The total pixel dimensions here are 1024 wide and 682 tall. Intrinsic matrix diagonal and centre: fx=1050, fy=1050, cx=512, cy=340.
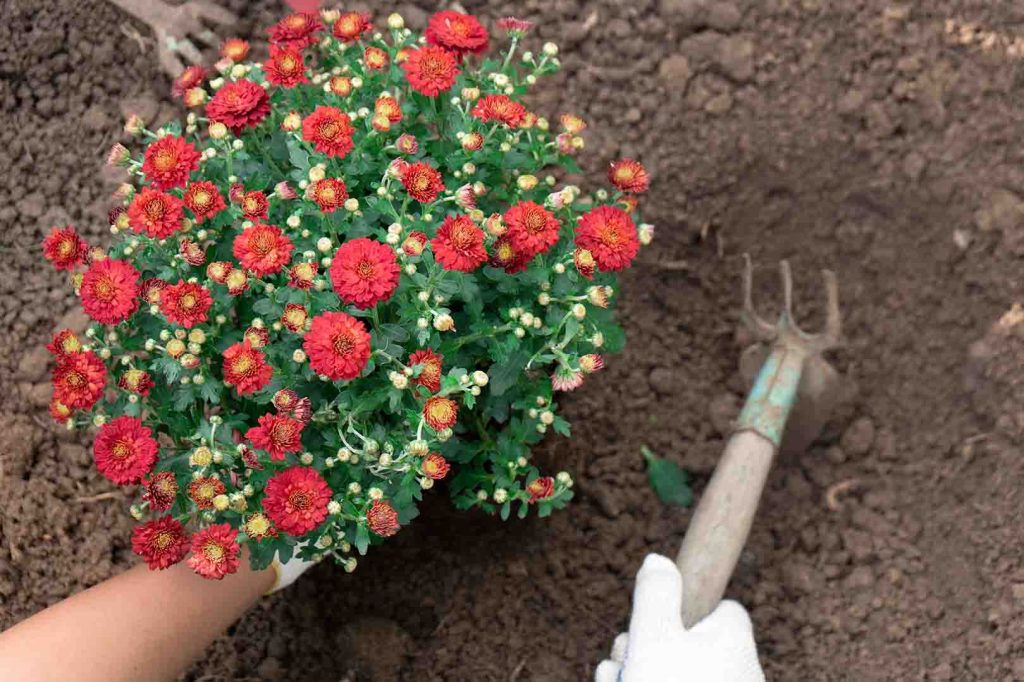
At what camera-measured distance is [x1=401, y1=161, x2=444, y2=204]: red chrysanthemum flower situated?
149 centimetres

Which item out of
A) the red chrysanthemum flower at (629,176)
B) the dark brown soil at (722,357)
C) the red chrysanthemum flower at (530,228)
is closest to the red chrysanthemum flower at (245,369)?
the red chrysanthemum flower at (530,228)

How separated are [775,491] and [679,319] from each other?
0.43 meters

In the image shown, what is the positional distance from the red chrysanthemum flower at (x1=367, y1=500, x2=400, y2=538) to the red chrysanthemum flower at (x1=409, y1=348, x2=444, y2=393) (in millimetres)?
180

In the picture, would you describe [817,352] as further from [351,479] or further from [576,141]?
[351,479]

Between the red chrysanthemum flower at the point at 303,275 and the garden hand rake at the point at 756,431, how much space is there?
0.90 m

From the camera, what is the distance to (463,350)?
169 cm

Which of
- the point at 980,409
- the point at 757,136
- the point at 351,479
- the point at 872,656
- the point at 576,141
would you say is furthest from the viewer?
the point at 757,136

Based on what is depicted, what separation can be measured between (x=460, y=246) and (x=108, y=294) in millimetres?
506

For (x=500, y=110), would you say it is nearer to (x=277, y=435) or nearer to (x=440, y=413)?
(x=440, y=413)

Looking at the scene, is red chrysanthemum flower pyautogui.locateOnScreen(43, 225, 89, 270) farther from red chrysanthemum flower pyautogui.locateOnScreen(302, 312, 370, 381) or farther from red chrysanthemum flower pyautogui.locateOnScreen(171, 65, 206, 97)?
red chrysanthemum flower pyautogui.locateOnScreen(302, 312, 370, 381)

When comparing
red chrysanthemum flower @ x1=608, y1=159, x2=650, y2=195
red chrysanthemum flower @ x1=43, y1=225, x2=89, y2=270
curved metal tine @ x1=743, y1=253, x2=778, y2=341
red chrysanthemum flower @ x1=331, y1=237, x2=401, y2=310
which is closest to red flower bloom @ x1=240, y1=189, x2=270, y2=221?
red chrysanthemum flower @ x1=331, y1=237, x2=401, y2=310

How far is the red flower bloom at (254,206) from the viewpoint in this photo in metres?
1.49

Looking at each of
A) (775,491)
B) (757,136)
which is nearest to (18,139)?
(757,136)

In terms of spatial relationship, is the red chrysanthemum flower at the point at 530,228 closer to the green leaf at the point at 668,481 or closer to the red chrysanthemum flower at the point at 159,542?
the red chrysanthemum flower at the point at 159,542
